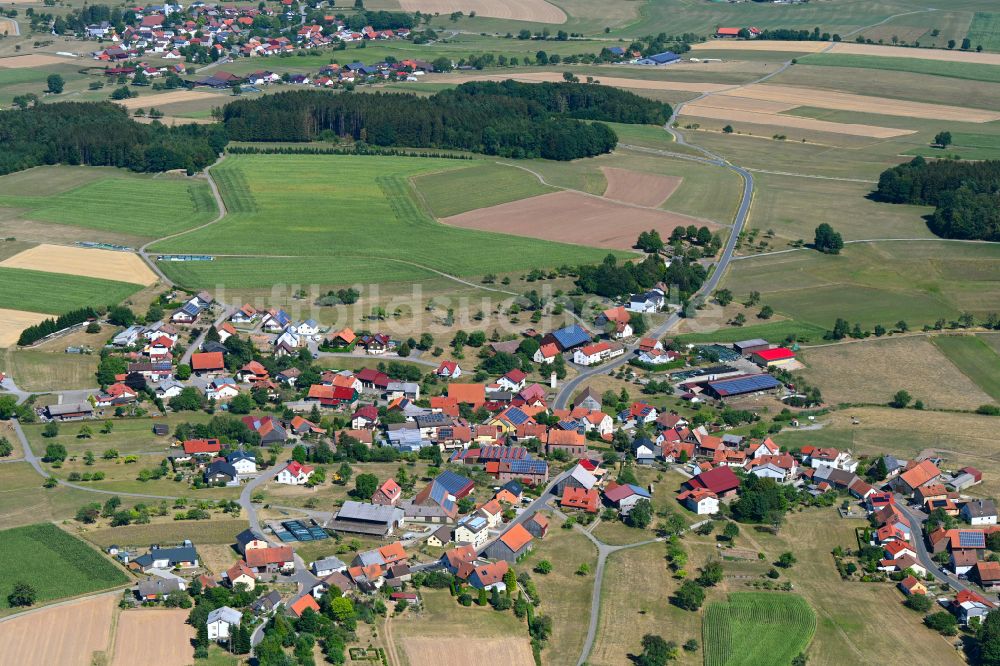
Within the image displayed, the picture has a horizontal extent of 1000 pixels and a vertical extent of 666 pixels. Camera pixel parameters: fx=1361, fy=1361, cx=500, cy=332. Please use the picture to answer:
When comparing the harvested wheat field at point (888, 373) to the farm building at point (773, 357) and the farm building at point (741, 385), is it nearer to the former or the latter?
the farm building at point (773, 357)

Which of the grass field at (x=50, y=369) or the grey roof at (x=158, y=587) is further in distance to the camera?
the grass field at (x=50, y=369)

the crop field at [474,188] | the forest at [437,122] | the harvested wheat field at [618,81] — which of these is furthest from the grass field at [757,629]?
the harvested wheat field at [618,81]

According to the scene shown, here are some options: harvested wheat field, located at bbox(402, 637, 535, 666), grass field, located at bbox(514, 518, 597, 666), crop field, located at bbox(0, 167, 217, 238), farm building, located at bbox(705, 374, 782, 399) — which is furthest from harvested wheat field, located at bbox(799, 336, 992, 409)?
crop field, located at bbox(0, 167, 217, 238)

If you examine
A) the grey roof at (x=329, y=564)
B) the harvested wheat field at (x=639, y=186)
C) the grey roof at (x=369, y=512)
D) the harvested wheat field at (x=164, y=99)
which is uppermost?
the harvested wheat field at (x=164, y=99)

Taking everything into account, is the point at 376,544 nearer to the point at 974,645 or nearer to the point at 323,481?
the point at 323,481

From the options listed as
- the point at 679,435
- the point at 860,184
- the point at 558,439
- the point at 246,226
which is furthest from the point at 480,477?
the point at 860,184

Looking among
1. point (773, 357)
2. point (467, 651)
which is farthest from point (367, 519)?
point (773, 357)

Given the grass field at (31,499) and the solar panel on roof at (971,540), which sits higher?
the solar panel on roof at (971,540)

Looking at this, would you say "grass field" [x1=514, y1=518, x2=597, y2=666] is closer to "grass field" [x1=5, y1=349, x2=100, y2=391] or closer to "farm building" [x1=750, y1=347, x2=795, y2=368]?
"farm building" [x1=750, y1=347, x2=795, y2=368]
